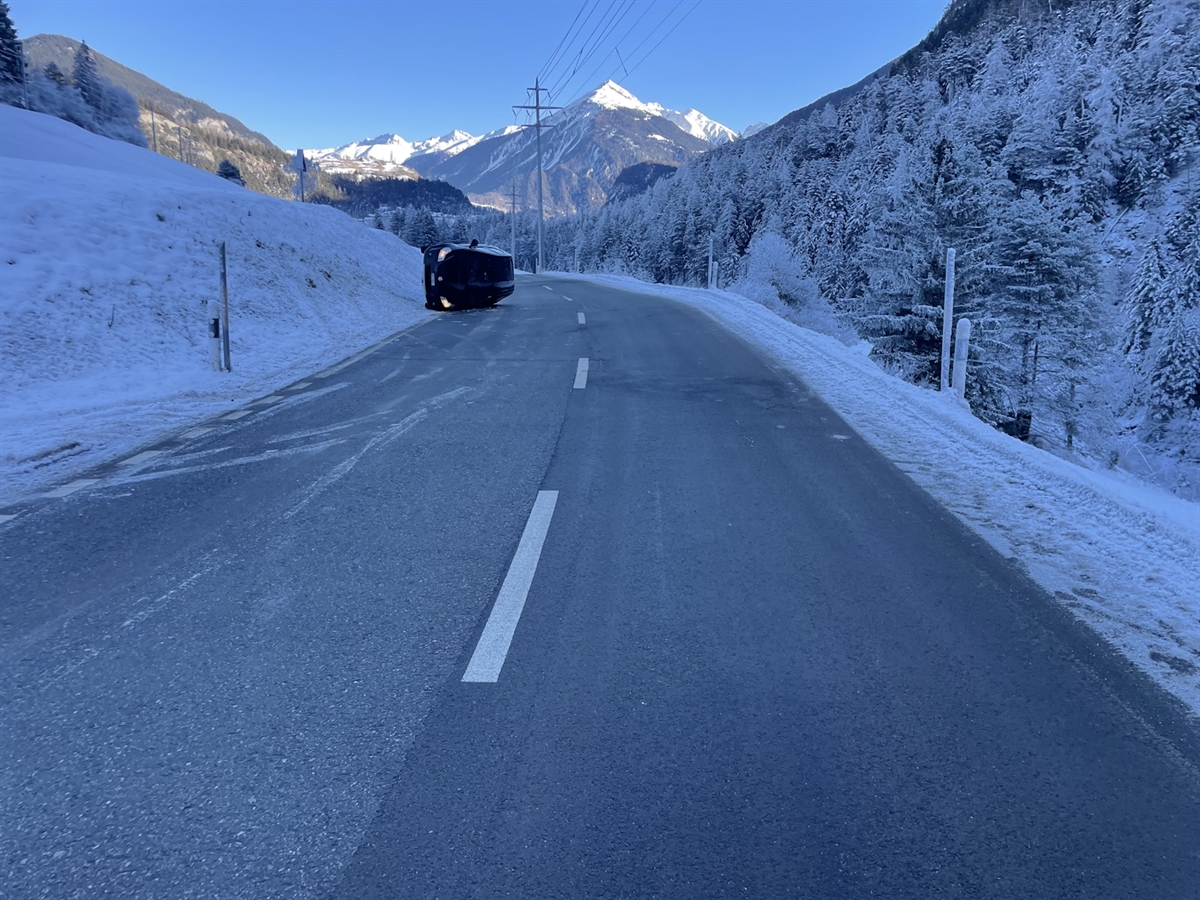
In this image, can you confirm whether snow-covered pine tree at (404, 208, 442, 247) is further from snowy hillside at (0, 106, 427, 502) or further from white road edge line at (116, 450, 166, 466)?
white road edge line at (116, 450, 166, 466)

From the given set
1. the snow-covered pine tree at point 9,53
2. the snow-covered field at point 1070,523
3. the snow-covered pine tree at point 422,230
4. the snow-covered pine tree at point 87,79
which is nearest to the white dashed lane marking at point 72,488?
the snow-covered field at point 1070,523

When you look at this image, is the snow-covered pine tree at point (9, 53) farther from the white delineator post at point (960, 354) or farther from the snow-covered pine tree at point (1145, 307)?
the snow-covered pine tree at point (1145, 307)

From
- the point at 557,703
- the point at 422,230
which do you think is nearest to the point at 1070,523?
the point at 557,703

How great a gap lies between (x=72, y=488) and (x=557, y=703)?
481 centimetres

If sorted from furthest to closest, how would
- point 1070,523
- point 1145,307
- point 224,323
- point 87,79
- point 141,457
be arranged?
point 87,79 → point 1145,307 → point 224,323 → point 141,457 → point 1070,523

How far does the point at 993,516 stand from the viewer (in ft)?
16.9

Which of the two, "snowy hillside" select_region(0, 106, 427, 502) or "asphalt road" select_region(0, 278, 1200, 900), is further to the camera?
"snowy hillside" select_region(0, 106, 427, 502)

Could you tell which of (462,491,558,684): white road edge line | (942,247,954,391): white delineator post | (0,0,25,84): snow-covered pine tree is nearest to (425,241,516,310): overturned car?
(942,247,954,391): white delineator post

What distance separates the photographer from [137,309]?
36.7ft

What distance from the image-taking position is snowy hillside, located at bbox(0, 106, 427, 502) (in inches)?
307

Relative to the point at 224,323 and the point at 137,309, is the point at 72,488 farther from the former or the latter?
the point at 137,309

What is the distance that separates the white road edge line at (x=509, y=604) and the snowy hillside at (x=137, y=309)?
3967 mm

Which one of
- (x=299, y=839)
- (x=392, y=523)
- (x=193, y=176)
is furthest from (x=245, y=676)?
(x=193, y=176)

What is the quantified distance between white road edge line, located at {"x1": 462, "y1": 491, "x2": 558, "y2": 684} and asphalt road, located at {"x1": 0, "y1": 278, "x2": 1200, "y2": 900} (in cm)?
3
